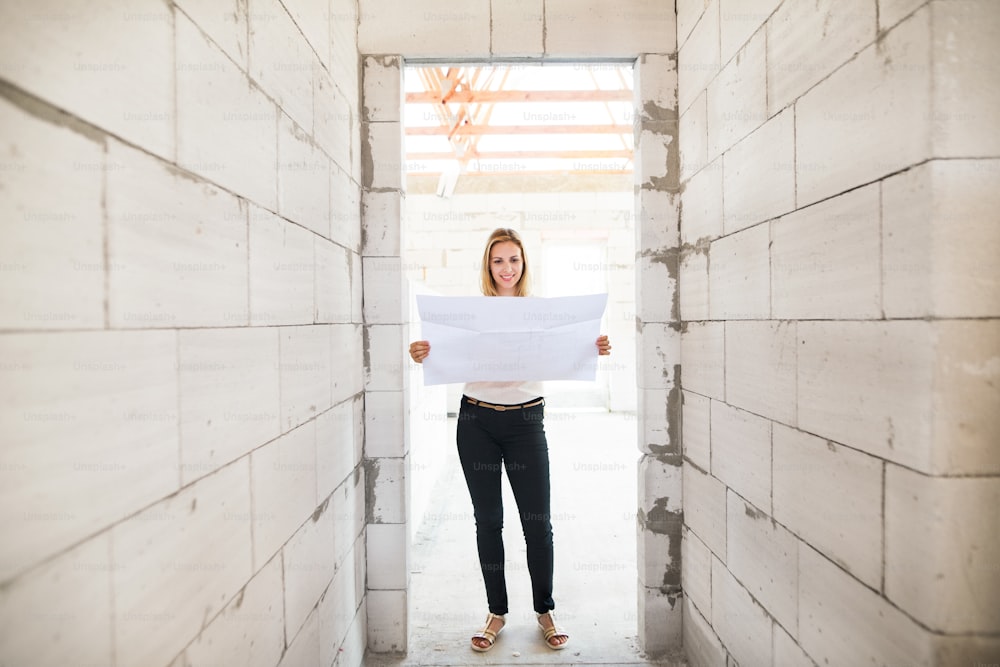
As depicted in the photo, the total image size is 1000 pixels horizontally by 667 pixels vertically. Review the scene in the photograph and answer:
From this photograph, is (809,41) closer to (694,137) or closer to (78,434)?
(694,137)

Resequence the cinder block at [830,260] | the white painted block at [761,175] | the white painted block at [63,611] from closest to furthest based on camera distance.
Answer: the white painted block at [63,611] → the cinder block at [830,260] → the white painted block at [761,175]

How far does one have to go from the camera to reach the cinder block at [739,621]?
4.78 ft

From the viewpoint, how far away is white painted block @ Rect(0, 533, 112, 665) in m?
0.58

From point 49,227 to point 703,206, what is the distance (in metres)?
1.75

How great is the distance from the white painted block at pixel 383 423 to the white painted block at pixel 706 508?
1.11 m

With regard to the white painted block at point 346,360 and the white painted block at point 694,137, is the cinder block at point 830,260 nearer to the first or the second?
the white painted block at point 694,137

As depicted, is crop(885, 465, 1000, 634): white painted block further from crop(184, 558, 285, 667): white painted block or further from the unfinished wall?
crop(184, 558, 285, 667): white painted block

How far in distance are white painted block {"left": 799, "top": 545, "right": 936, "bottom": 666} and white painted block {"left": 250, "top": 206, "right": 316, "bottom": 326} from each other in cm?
139

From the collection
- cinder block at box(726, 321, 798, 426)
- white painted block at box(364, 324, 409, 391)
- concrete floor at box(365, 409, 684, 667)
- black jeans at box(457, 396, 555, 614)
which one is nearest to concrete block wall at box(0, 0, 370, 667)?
white painted block at box(364, 324, 409, 391)

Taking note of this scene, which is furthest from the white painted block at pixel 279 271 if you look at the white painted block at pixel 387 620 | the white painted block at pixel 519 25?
the white painted block at pixel 387 620

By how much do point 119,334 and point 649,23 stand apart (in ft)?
6.74

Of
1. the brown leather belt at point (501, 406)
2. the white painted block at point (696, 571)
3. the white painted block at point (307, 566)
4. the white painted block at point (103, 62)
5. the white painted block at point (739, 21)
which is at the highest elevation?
the white painted block at point (739, 21)

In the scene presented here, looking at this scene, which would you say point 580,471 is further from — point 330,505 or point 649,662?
point 330,505

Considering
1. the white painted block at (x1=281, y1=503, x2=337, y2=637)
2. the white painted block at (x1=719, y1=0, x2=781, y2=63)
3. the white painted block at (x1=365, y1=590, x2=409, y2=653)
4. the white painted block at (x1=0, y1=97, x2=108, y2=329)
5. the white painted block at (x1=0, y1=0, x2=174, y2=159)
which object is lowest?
the white painted block at (x1=365, y1=590, x2=409, y2=653)
